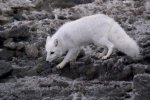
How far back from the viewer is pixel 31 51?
1106 centimetres

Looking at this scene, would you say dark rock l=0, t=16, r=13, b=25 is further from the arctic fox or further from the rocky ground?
the arctic fox

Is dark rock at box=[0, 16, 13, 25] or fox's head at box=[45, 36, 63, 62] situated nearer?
fox's head at box=[45, 36, 63, 62]

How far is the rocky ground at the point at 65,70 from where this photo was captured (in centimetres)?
875

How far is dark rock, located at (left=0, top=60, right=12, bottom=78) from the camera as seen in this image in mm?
9755

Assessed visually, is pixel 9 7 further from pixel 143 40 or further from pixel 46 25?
pixel 143 40

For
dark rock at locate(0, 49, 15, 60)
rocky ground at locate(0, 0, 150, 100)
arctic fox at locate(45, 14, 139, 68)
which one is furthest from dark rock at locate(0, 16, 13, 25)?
arctic fox at locate(45, 14, 139, 68)

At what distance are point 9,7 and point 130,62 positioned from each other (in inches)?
271

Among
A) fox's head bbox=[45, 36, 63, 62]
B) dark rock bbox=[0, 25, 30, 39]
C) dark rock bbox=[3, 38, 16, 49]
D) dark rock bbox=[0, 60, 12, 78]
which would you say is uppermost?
dark rock bbox=[0, 25, 30, 39]

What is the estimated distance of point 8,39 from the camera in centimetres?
1173

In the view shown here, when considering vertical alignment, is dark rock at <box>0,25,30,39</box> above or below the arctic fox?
above


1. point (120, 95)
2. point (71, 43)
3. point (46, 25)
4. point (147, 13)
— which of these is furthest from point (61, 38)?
point (147, 13)

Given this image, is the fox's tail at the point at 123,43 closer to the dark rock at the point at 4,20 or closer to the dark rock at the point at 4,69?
the dark rock at the point at 4,69

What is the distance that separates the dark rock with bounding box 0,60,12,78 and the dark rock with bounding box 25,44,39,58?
108 centimetres

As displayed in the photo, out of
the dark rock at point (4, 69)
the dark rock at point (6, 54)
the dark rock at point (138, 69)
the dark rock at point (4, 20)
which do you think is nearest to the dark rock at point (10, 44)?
the dark rock at point (6, 54)
